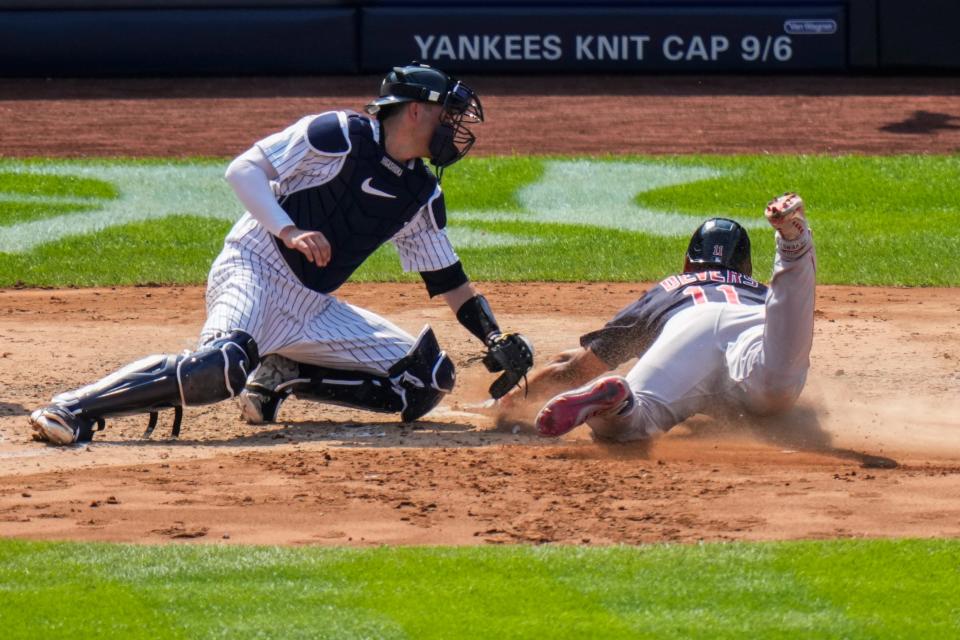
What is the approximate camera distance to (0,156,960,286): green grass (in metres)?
10.8

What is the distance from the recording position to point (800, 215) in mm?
5434

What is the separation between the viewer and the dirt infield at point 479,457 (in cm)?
485

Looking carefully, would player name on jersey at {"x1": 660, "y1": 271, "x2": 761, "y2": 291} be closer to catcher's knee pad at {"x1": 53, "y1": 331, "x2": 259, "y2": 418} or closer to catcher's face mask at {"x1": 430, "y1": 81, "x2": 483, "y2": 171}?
catcher's face mask at {"x1": 430, "y1": 81, "x2": 483, "y2": 171}

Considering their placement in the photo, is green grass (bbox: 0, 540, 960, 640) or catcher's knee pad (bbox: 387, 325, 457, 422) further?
catcher's knee pad (bbox: 387, 325, 457, 422)

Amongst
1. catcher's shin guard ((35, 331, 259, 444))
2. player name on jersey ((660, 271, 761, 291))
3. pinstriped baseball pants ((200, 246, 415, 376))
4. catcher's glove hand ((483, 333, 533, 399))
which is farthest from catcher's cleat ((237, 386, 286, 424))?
player name on jersey ((660, 271, 761, 291))

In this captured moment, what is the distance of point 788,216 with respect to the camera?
5375 mm

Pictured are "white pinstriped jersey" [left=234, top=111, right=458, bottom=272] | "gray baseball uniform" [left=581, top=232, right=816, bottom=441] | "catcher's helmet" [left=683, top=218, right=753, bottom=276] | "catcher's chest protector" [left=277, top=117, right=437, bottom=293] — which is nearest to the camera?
"gray baseball uniform" [left=581, top=232, right=816, bottom=441]

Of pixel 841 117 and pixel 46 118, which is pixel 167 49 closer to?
pixel 46 118

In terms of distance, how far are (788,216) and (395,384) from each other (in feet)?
6.45

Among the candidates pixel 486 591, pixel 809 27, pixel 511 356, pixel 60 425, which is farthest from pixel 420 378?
pixel 809 27

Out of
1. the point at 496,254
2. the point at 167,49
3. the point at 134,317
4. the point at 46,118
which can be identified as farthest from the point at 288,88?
the point at 134,317

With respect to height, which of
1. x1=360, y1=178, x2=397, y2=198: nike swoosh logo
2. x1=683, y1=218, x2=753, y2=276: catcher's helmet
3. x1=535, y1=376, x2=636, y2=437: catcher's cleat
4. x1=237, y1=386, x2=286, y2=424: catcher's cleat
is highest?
x1=360, y1=178, x2=397, y2=198: nike swoosh logo

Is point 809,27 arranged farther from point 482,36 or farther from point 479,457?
point 479,457

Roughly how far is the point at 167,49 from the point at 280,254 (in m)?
12.2
